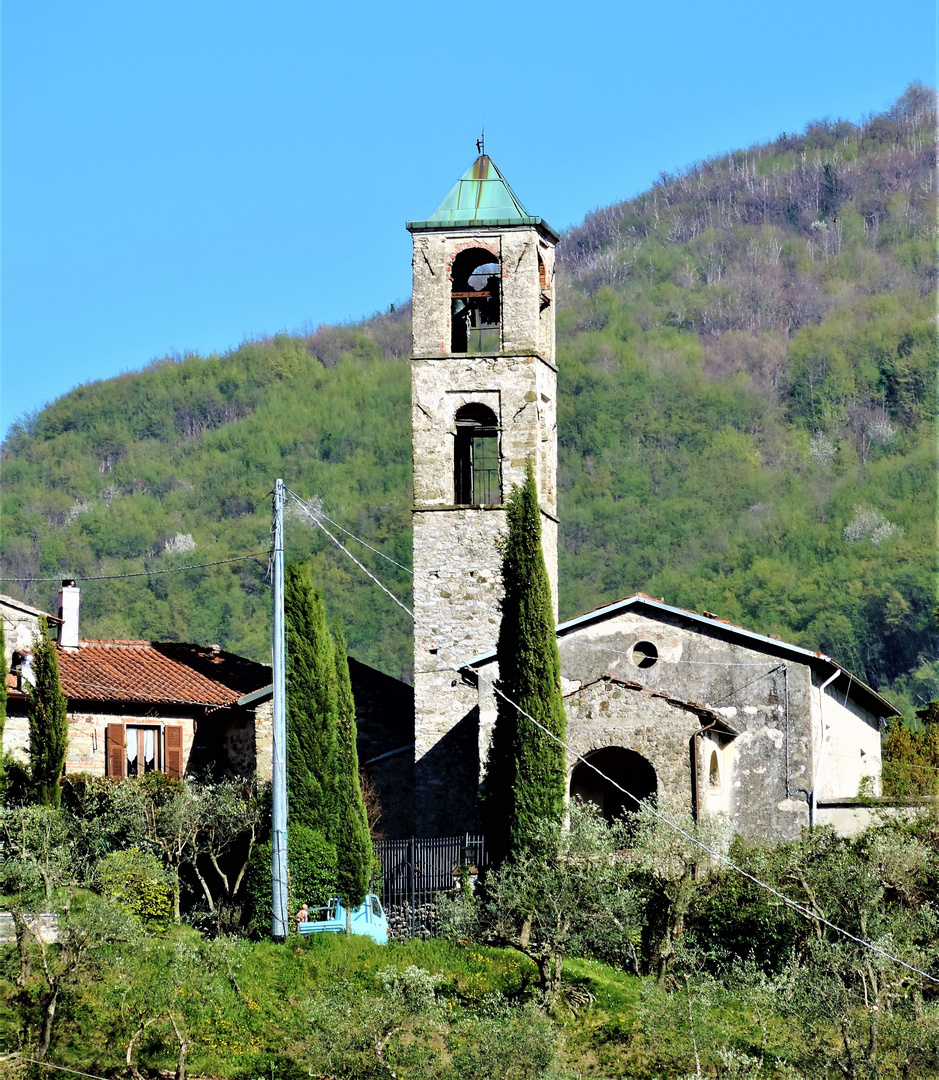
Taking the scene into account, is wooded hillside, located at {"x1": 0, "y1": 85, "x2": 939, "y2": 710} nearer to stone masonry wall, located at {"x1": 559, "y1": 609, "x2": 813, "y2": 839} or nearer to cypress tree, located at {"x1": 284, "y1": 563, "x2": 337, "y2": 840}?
stone masonry wall, located at {"x1": 559, "y1": 609, "x2": 813, "y2": 839}

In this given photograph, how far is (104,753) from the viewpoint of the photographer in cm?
3653

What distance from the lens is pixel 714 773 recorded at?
107ft

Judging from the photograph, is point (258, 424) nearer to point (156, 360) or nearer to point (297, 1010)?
point (156, 360)

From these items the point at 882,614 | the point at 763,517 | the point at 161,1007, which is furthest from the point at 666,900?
the point at 763,517

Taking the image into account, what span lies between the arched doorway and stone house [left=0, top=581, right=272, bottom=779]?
6.53 m

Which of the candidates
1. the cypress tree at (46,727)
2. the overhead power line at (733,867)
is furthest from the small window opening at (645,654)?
the cypress tree at (46,727)

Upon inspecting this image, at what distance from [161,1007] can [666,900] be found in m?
8.45

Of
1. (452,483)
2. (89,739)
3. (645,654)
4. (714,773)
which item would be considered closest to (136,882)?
(89,739)

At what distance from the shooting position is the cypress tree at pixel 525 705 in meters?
30.1

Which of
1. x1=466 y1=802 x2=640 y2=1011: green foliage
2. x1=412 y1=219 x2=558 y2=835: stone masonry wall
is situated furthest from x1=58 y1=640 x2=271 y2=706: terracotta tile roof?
x1=466 y1=802 x2=640 y2=1011: green foliage

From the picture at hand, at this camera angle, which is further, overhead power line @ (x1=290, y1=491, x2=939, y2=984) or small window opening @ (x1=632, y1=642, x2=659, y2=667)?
small window opening @ (x1=632, y1=642, x2=659, y2=667)

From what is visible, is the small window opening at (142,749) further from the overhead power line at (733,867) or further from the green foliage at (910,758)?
the green foliage at (910,758)

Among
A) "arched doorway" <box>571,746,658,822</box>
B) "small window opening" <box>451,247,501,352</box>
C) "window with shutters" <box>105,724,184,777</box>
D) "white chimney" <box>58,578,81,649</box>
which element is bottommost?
"arched doorway" <box>571,746,658,822</box>

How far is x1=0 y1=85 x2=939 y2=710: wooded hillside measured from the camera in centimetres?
8994
